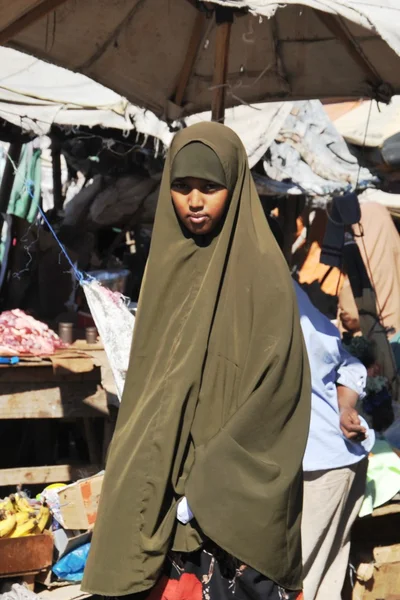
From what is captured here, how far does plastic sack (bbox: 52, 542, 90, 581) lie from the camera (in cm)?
406

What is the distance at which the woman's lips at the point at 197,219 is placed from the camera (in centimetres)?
254

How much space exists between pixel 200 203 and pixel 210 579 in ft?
3.45

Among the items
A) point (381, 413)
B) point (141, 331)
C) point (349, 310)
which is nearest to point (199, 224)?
point (141, 331)

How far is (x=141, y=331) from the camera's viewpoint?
262cm

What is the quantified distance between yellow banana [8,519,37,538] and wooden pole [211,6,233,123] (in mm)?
2053

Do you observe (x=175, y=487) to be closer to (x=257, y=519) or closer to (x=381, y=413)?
(x=257, y=519)

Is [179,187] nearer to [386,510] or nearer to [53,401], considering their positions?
[53,401]

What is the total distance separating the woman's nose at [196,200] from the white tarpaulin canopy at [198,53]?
1.83 meters

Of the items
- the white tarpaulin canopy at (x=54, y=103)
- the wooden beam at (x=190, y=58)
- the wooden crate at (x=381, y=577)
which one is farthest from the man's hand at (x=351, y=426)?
the white tarpaulin canopy at (x=54, y=103)

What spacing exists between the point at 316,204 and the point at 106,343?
5.69 metres

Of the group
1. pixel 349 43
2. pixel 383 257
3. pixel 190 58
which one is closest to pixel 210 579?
pixel 349 43

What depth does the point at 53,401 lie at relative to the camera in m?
4.68

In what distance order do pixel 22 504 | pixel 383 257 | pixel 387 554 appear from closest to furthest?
1. pixel 22 504
2. pixel 387 554
3. pixel 383 257

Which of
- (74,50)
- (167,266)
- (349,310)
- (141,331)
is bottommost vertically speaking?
(349,310)
